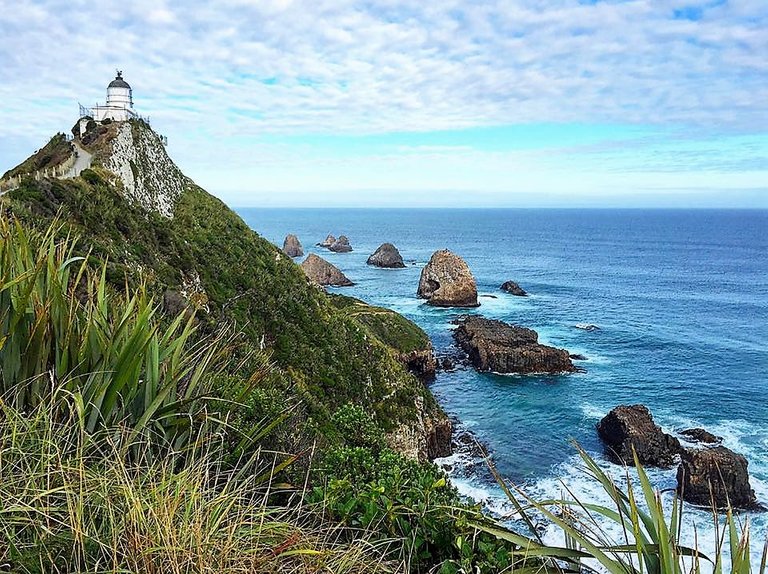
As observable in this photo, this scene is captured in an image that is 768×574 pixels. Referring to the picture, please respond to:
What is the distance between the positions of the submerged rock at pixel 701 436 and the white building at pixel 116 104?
39.6 metres

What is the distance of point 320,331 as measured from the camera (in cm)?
2777

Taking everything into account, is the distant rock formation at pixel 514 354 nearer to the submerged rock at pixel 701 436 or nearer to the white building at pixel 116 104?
the submerged rock at pixel 701 436

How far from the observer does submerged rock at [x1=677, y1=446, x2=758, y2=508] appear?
24875 millimetres

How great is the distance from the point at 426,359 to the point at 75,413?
3953 centimetres

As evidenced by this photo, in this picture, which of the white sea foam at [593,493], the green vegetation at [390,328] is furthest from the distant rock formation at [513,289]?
the white sea foam at [593,493]

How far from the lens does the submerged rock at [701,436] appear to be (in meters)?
30.8

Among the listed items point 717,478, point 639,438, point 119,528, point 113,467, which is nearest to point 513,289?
point 639,438

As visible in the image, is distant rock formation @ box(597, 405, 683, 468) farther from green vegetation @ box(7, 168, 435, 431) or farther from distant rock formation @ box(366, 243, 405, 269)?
distant rock formation @ box(366, 243, 405, 269)

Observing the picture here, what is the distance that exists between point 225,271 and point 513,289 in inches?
2081

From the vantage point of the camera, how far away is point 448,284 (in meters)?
66.5

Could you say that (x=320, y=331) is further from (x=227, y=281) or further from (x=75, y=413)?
(x=75, y=413)

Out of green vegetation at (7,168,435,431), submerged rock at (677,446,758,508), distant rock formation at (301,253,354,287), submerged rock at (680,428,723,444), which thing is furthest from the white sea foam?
distant rock formation at (301,253,354,287)

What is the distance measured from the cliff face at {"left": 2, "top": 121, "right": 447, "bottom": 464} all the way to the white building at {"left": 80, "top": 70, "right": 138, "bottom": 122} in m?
3.44

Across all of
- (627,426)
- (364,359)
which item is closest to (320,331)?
(364,359)
